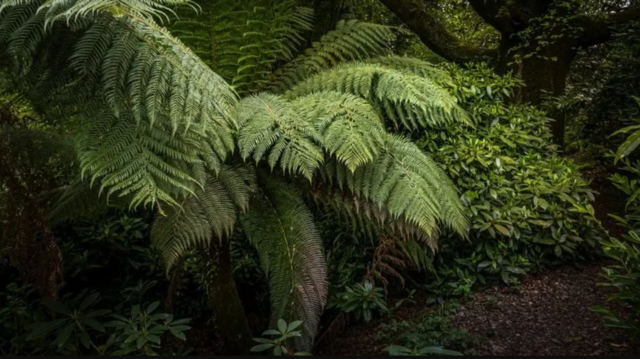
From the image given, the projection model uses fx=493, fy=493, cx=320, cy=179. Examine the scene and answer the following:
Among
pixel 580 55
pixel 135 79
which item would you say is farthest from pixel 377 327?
pixel 580 55

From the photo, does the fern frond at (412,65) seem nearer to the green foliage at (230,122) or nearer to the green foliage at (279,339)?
the green foliage at (230,122)

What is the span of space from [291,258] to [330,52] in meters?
1.37

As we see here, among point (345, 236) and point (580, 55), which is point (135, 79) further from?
point (580, 55)

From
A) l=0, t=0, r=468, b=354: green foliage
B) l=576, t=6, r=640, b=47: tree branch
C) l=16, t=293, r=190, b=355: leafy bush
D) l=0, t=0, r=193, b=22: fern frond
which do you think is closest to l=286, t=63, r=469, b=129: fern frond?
l=0, t=0, r=468, b=354: green foliage

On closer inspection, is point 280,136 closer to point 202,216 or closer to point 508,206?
point 202,216

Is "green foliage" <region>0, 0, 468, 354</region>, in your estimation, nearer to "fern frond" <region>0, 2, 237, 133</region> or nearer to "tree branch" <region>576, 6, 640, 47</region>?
"fern frond" <region>0, 2, 237, 133</region>

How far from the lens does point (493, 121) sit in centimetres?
301

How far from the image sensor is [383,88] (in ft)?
7.68

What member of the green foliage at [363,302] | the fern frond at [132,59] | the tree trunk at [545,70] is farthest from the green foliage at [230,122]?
the tree trunk at [545,70]

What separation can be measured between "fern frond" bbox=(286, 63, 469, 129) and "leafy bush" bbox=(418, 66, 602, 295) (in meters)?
0.39

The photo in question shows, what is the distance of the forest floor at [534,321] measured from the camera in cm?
199

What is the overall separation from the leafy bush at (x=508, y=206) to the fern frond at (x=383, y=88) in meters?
0.39

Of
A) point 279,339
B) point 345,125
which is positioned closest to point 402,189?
point 345,125

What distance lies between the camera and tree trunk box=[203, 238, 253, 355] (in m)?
2.31
